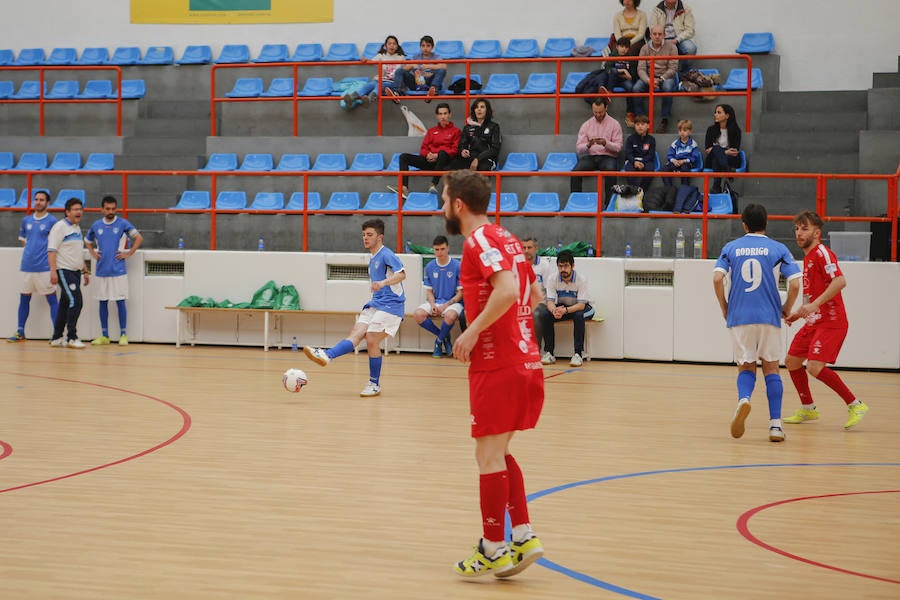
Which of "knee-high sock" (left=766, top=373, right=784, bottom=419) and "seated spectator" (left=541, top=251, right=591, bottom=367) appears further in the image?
"seated spectator" (left=541, top=251, right=591, bottom=367)

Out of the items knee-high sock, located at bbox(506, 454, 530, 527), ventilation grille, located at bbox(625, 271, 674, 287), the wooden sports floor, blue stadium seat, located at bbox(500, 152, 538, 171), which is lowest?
the wooden sports floor

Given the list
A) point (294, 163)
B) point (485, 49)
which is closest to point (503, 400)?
point (294, 163)

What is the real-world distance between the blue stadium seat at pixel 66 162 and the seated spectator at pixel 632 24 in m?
9.87

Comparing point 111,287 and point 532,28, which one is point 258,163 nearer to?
point 111,287

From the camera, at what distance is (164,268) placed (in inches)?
613

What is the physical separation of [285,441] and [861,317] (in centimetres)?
855

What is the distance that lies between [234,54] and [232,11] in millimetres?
1100

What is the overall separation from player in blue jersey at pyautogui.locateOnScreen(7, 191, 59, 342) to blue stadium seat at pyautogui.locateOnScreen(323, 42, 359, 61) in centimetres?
676

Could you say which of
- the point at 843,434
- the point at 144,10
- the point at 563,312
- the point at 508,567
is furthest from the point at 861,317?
the point at 144,10

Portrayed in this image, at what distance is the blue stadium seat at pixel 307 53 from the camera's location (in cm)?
1994

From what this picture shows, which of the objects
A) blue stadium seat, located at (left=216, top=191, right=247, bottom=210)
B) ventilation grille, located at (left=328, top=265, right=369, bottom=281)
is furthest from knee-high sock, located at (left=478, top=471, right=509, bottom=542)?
blue stadium seat, located at (left=216, top=191, right=247, bottom=210)

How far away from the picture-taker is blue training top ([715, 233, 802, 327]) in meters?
8.09

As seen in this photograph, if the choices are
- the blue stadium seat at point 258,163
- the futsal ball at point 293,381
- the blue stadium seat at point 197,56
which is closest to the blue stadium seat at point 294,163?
the blue stadium seat at point 258,163

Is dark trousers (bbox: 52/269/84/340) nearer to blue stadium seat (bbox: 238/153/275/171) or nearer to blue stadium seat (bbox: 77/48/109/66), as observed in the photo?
blue stadium seat (bbox: 238/153/275/171)
